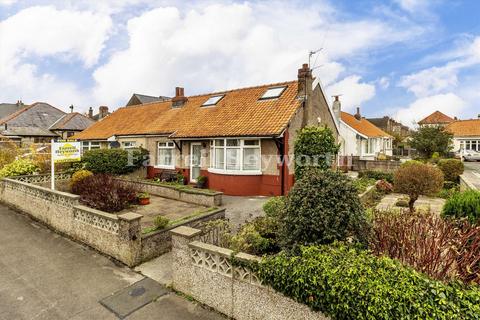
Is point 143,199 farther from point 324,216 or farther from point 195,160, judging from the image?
point 324,216

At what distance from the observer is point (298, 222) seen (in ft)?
14.8

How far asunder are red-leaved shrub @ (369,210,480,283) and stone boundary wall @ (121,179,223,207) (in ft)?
22.8

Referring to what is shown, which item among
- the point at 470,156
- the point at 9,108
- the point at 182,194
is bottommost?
the point at 182,194

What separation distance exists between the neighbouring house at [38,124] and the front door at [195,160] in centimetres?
3089

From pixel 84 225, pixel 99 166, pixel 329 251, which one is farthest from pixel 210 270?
pixel 99 166

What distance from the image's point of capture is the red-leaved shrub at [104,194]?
31.4ft

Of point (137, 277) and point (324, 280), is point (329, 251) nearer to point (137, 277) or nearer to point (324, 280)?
point (324, 280)

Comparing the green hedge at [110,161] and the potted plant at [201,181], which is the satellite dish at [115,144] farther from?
the potted plant at [201,181]

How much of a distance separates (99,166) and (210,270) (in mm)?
14600

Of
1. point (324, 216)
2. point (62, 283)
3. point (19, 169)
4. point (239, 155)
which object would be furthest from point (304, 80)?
point (19, 169)

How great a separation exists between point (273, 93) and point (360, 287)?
1374 centimetres

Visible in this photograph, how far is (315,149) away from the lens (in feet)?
34.7

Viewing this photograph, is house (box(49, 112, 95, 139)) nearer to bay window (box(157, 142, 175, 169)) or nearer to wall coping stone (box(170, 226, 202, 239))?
bay window (box(157, 142, 175, 169))

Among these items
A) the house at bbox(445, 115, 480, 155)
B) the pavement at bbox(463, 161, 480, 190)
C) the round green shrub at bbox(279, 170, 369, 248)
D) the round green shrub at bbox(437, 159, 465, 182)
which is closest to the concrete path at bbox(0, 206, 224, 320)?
the round green shrub at bbox(279, 170, 369, 248)
